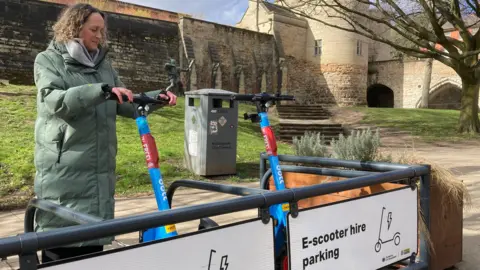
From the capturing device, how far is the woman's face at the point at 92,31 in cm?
237

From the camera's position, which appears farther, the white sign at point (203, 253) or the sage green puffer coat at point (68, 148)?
the sage green puffer coat at point (68, 148)

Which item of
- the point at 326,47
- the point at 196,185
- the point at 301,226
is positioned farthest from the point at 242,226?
the point at 326,47

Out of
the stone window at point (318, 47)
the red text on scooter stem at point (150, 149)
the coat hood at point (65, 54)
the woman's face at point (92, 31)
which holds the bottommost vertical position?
the red text on scooter stem at point (150, 149)

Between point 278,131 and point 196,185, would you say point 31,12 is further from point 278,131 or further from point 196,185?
point 196,185

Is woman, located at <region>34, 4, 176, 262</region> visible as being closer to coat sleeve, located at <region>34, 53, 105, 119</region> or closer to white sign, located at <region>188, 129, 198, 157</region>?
coat sleeve, located at <region>34, 53, 105, 119</region>

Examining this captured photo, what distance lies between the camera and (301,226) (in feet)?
7.39

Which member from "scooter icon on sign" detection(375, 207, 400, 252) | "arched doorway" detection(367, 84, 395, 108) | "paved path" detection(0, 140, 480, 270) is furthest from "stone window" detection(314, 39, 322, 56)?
"scooter icon on sign" detection(375, 207, 400, 252)

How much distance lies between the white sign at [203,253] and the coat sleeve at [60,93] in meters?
0.79

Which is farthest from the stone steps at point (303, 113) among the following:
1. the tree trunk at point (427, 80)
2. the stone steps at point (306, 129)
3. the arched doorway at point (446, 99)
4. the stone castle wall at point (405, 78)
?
the arched doorway at point (446, 99)

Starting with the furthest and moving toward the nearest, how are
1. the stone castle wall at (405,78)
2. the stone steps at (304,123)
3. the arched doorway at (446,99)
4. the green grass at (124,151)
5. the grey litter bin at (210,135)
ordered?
the arched doorway at (446,99)
the stone castle wall at (405,78)
the stone steps at (304,123)
the grey litter bin at (210,135)
the green grass at (124,151)

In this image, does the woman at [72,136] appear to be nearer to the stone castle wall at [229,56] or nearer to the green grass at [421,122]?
the green grass at [421,122]

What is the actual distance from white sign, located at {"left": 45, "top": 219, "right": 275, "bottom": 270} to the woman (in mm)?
688

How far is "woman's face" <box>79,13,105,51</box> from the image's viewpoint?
237 cm

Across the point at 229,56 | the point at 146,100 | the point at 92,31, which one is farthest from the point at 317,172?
the point at 229,56
